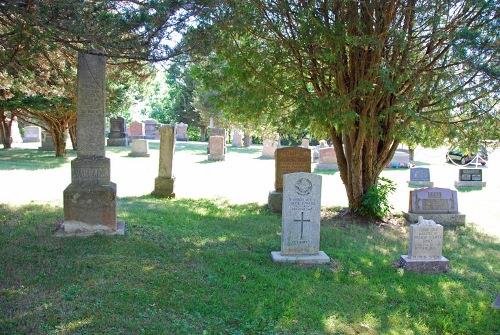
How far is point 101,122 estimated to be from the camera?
24.9ft

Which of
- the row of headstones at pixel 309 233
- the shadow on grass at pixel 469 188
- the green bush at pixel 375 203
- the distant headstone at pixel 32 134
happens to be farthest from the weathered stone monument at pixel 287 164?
the distant headstone at pixel 32 134

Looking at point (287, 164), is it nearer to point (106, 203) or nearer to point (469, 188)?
point (106, 203)

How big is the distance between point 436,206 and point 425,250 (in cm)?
412

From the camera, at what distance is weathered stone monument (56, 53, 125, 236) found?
7.42 metres

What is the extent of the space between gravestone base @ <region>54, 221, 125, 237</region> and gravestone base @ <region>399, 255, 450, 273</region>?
15.0 ft

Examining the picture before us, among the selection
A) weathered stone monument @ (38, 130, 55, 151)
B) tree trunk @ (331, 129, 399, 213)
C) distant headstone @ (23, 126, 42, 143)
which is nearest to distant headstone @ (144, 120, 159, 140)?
distant headstone @ (23, 126, 42, 143)

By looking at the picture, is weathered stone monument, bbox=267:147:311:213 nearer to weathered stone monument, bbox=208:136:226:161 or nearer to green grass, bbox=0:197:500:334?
green grass, bbox=0:197:500:334

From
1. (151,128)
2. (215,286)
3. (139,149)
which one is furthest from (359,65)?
(151,128)

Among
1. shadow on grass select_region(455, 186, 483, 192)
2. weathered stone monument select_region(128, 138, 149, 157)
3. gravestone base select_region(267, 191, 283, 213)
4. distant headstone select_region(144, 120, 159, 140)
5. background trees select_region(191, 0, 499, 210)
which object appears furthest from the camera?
distant headstone select_region(144, 120, 159, 140)

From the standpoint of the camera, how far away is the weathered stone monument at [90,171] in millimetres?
7422

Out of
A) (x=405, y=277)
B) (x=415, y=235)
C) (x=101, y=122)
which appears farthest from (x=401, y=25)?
(x=101, y=122)

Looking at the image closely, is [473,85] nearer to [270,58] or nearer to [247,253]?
[270,58]

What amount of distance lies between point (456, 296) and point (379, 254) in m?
1.86

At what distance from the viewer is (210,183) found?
1620 cm
